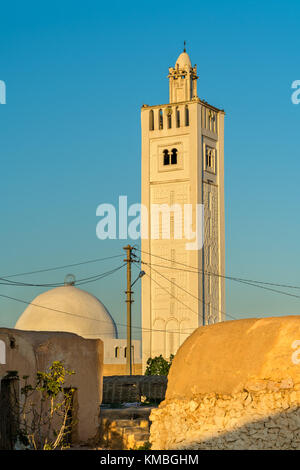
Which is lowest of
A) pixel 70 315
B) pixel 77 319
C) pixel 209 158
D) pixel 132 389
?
pixel 132 389

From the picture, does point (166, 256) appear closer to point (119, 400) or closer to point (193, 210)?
point (193, 210)

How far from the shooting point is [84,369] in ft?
58.8

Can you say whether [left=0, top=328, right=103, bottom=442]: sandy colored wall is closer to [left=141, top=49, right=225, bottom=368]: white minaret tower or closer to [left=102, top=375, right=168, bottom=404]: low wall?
[left=102, top=375, right=168, bottom=404]: low wall

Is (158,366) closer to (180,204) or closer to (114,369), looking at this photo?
(114,369)

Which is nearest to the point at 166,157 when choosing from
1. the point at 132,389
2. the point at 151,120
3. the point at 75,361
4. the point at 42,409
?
the point at 151,120

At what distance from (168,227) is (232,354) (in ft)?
120

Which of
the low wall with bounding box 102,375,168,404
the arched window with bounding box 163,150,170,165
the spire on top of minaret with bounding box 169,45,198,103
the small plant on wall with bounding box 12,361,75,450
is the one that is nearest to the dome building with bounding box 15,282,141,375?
the arched window with bounding box 163,150,170,165

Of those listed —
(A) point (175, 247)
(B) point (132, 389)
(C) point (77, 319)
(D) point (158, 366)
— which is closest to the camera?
(B) point (132, 389)

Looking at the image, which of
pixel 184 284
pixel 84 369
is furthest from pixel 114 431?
pixel 184 284

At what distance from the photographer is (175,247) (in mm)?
47594

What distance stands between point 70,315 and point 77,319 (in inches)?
18.6

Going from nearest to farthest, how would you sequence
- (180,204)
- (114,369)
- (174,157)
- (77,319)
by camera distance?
(114,369)
(180,204)
(174,157)
(77,319)

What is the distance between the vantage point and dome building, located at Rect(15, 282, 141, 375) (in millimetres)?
49250

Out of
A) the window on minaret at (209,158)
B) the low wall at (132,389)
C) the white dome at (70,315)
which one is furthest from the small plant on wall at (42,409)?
the window on minaret at (209,158)
